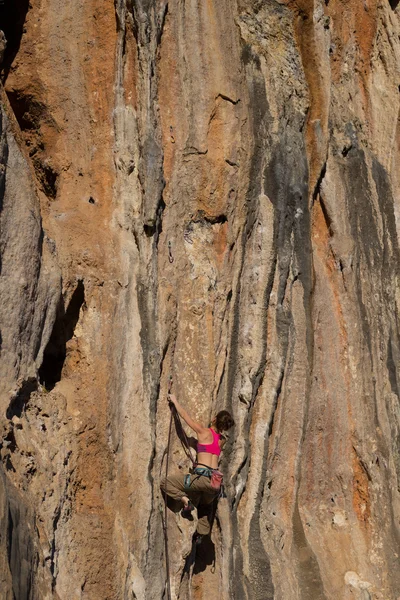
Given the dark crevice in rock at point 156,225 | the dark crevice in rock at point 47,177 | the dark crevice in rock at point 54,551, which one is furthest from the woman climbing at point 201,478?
the dark crevice in rock at point 47,177

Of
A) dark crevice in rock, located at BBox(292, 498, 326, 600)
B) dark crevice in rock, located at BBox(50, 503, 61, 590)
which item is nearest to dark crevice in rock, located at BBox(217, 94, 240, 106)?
dark crevice in rock, located at BBox(292, 498, 326, 600)

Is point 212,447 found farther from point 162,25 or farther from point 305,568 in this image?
point 162,25

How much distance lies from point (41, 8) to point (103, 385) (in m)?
2.94

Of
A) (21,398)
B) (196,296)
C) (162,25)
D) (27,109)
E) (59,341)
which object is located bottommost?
(21,398)

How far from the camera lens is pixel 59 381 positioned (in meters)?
5.98

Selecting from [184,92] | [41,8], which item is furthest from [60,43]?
[184,92]

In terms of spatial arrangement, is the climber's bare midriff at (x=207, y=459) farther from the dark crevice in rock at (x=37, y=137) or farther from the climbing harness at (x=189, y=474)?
the dark crevice in rock at (x=37, y=137)

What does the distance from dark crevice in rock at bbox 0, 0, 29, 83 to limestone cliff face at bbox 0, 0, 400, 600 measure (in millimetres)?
16

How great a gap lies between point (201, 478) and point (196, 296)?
4.78ft

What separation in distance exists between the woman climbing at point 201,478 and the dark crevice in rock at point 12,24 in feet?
9.27

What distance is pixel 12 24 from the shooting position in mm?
6746

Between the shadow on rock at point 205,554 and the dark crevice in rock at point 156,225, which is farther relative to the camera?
the shadow on rock at point 205,554

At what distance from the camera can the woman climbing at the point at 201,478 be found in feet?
21.1

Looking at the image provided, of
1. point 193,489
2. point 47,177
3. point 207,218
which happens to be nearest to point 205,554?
point 193,489
